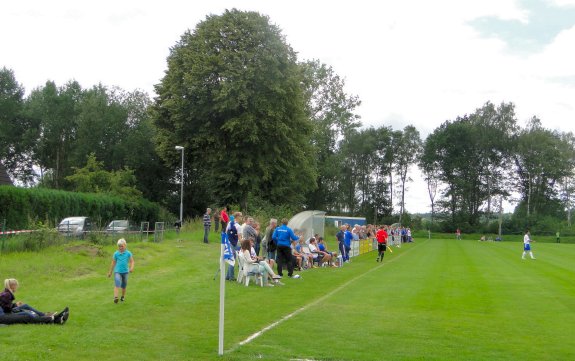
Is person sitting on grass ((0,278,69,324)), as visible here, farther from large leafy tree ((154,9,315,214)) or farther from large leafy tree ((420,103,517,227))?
large leafy tree ((420,103,517,227))

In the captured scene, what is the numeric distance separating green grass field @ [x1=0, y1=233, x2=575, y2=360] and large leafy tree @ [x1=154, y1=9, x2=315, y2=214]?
74.8 feet

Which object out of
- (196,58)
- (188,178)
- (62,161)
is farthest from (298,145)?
(62,161)

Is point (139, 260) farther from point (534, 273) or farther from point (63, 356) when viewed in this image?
point (534, 273)

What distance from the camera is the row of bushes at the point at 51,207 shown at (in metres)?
26.6

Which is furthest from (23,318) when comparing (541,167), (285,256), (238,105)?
(541,167)

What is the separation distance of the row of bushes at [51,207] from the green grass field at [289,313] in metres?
5.96

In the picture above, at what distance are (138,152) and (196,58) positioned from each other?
2710 cm

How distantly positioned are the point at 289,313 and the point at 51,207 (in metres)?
22.7

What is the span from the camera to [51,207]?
31062 mm

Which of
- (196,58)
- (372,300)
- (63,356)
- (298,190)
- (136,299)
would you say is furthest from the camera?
(298,190)

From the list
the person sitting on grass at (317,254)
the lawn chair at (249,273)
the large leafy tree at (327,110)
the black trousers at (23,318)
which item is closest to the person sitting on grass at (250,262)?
the lawn chair at (249,273)

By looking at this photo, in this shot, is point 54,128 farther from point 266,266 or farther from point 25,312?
point 25,312

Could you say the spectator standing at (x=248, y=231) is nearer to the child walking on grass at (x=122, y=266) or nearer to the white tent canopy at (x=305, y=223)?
the child walking on grass at (x=122, y=266)

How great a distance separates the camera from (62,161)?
7338 centimetres
